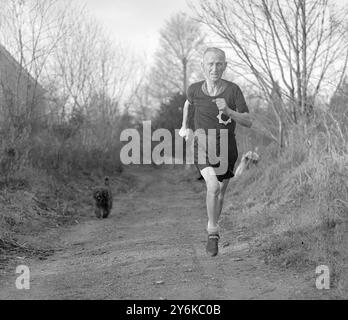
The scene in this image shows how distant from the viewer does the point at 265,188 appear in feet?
36.2

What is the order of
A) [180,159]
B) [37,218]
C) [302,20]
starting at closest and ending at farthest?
[37,218], [302,20], [180,159]

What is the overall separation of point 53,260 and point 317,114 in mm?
6445

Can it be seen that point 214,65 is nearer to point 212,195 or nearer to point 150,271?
point 212,195

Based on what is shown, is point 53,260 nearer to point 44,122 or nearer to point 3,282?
point 3,282

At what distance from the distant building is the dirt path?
18.4ft

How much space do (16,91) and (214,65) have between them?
30.3ft

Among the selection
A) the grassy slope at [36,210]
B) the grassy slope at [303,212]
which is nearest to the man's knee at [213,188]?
the grassy slope at [303,212]

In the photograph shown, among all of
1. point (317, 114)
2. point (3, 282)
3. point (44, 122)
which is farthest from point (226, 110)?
point (44, 122)

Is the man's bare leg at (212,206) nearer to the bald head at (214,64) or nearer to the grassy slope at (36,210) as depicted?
the bald head at (214,64)

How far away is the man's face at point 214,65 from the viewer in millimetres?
5766

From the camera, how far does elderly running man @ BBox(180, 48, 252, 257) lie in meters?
5.74

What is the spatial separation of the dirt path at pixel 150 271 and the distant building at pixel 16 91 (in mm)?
5601

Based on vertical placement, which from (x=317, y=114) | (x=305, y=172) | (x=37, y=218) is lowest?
(x=37, y=218)

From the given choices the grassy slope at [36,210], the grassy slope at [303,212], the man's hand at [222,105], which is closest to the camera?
the grassy slope at [303,212]
